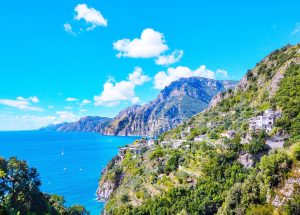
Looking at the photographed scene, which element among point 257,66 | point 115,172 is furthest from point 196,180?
point 257,66

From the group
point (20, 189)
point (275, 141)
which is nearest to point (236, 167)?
point (275, 141)

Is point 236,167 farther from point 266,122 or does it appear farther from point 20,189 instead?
point 20,189

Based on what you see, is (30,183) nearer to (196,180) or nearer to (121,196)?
(121,196)

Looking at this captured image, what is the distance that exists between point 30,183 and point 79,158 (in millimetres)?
134755

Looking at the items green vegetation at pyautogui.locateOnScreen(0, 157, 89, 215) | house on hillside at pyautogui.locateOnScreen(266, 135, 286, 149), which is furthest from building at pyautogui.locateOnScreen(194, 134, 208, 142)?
green vegetation at pyautogui.locateOnScreen(0, 157, 89, 215)

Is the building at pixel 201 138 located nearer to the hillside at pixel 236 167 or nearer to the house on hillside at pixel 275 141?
the hillside at pixel 236 167

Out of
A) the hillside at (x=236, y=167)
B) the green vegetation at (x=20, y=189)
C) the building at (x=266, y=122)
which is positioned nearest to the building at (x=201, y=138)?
the hillside at (x=236, y=167)

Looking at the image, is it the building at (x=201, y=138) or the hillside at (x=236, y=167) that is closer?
the hillside at (x=236, y=167)

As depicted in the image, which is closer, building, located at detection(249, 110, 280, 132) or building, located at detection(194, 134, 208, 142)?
building, located at detection(249, 110, 280, 132)

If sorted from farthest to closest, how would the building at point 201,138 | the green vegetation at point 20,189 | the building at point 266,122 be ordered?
the building at point 201,138, the building at point 266,122, the green vegetation at point 20,189

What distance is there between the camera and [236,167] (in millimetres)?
57406

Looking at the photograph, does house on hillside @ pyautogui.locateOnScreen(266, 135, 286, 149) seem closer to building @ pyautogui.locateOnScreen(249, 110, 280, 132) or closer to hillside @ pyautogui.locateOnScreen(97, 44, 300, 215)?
hillside @ pyautogui.locateOnScreen(97, 44, 300, 215)

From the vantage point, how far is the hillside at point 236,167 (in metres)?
28.7

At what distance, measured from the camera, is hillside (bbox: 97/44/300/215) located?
2869cm
